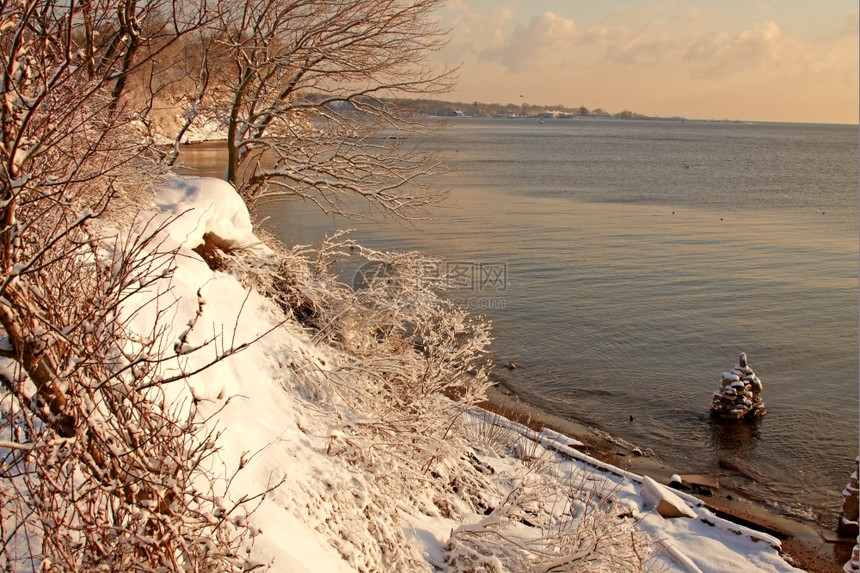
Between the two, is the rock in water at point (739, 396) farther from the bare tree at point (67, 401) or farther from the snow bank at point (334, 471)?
the bare tree at point (67, 401)

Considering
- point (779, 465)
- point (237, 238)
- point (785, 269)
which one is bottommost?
point (779, 465)

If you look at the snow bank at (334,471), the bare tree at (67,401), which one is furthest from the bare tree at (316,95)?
the bare tree at (67,401)

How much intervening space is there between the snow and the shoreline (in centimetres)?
84

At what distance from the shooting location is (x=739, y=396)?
1458 cm

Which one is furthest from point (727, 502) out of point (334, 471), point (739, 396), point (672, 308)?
point (672, 308)

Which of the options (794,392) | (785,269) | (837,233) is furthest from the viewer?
(837,233)

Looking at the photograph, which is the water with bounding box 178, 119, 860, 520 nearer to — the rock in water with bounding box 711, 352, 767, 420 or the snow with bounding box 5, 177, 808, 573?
the rock in water with bounding box 711, 352, 767, 420

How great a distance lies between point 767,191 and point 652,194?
11.1 m

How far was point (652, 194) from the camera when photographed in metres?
49.0

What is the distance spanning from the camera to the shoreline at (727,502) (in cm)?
1026

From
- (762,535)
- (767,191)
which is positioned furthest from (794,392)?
(767,191)

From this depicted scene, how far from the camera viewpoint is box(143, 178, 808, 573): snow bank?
6031mm

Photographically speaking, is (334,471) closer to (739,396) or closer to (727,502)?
(727,502)

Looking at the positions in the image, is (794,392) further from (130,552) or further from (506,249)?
(130,552)
